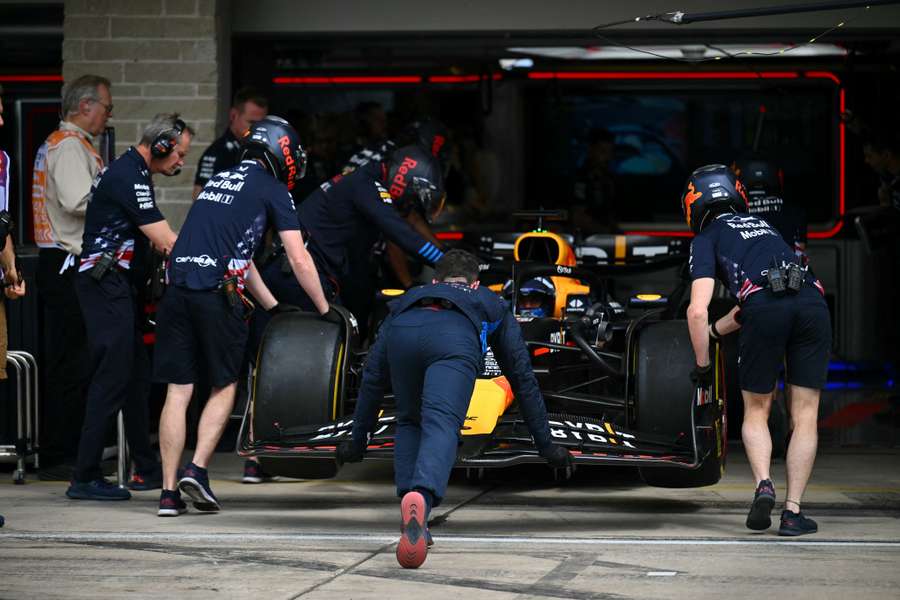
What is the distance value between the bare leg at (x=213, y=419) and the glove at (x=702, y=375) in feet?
7.46

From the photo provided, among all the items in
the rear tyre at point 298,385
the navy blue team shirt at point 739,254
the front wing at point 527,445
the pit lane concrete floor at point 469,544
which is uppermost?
the navy blue team shirt at point 739,254

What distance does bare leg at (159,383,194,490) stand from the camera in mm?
8141

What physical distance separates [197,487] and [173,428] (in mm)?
363

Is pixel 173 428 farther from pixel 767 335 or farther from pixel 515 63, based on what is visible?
pixel 515 63

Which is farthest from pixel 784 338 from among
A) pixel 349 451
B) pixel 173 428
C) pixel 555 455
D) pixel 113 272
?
pixel 113 272

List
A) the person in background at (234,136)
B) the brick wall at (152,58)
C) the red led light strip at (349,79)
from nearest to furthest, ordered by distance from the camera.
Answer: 1. the person in background at (234,136)
2. the brick wall at (152,58)
3. the red led light strip at (349,79)

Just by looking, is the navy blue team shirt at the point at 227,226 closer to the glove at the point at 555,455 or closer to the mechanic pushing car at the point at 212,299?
the mechanic pushing car at the point at 212,299

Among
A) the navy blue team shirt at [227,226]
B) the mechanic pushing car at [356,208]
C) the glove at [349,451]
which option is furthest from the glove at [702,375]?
the mechanic pushing car at [356,208]

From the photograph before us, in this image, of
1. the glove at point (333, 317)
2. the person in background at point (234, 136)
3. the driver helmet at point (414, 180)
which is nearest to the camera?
the glove at point (333, 317)

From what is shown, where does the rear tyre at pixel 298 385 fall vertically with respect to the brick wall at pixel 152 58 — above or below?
below

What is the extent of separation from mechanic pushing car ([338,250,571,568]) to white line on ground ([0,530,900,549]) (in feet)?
1.34

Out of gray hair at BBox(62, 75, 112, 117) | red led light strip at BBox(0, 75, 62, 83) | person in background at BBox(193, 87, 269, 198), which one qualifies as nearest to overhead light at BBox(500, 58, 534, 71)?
red led light strip at BBox(0, 75, 62, 83)

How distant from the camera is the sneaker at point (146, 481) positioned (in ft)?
29.4

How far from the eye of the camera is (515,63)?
16.5m
